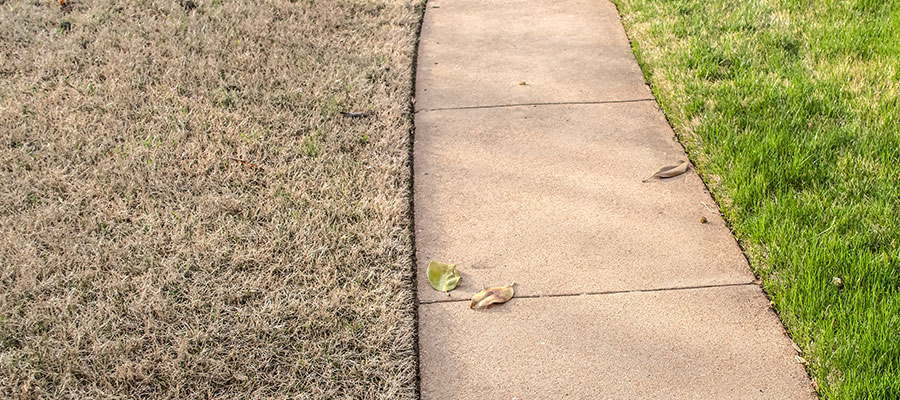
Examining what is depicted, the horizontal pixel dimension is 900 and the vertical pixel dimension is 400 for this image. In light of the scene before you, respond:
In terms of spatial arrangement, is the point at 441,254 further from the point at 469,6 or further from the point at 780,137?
the point at 469,6

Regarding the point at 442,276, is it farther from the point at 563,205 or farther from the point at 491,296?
the point at 563,205

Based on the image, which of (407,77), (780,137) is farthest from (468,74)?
(780,137)

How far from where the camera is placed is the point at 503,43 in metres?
5.43

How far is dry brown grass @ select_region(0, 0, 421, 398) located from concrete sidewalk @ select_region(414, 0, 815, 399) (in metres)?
0.18

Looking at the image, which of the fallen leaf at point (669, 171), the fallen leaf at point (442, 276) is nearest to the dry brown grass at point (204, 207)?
the fallen leaf at point (442, 276)

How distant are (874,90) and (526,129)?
1794mm

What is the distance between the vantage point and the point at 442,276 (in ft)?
10.4

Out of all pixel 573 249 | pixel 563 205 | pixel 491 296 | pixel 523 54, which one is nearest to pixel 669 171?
pixel 563 205

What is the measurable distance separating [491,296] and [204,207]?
1370 mm

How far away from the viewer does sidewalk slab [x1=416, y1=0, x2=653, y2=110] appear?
4.71 m

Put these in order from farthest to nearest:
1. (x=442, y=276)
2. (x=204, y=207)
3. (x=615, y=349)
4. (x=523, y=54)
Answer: (x=523, y=54) < (x=204, y=207) < (x=442, y=276) < (x=615, y=349)

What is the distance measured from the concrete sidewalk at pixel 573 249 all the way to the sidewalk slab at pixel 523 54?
19mm

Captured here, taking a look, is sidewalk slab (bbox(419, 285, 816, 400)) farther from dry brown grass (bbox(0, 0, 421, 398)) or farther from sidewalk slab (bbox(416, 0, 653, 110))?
sidewalk slab (bbox(416, 0, 653, 110))

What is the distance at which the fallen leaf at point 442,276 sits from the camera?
312 centimetres
